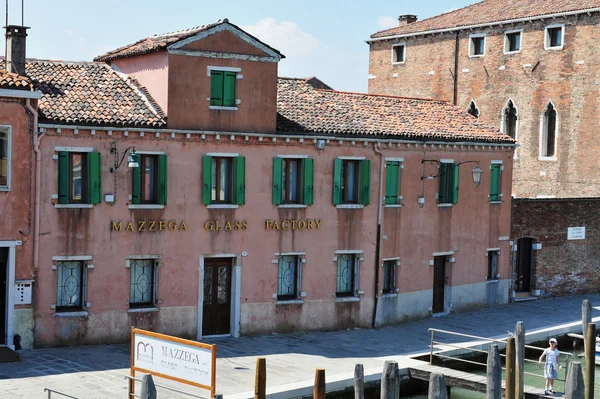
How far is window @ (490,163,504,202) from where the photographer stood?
97.8ft

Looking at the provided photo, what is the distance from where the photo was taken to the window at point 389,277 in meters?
27.0

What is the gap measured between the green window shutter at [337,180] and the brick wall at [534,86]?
596 inches

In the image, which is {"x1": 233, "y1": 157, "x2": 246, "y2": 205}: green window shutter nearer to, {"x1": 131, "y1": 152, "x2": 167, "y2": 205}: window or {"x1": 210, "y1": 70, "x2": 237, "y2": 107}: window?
{"x1": 210, "y1": 70, "x2": 237, "y2": 107}: window

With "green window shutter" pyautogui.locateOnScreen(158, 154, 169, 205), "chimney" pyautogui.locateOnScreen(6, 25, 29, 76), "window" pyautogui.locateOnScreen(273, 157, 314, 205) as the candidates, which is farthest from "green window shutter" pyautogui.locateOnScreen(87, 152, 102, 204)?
"window" pyautogui.locateOnScreen(273, 157, 314, 205)

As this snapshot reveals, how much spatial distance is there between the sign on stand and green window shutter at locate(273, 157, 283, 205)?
8.59 metres

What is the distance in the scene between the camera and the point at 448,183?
28.3 m

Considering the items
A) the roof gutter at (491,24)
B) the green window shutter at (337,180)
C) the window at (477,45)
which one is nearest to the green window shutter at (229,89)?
the green window shutter at (337,180)

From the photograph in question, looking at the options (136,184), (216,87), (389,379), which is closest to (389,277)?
(216,87)

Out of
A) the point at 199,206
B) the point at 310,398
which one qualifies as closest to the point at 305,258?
the point at 199,206

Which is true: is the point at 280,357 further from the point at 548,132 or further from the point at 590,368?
the point at 548,132

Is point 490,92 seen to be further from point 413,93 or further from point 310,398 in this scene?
point 310,398

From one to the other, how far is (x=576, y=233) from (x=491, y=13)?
12.1 m

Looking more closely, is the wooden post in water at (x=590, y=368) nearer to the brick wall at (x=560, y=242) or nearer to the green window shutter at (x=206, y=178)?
the brick wall at (x=560, y=242)

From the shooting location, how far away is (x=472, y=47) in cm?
4075
